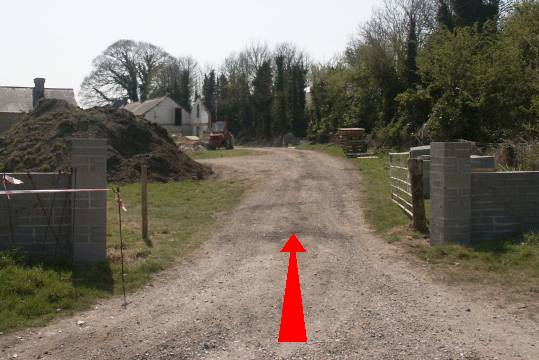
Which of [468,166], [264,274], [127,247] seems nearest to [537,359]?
[264,274]

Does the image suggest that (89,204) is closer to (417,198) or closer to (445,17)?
(417,198)

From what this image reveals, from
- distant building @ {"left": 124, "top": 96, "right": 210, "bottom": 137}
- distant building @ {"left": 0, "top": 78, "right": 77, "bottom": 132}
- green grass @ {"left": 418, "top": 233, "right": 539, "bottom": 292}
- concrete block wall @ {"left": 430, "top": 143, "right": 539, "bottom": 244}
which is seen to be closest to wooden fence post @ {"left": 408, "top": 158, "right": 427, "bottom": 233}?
concrete block wall @ {"left": 430, "top": 143, "right": 539, "bottom": 244}

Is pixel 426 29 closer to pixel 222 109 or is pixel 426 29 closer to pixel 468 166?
pixel 222 109

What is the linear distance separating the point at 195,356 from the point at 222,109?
66118 mm

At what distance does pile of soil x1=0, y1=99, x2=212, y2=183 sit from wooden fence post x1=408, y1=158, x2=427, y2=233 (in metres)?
13.5

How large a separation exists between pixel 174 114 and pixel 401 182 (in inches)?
2370

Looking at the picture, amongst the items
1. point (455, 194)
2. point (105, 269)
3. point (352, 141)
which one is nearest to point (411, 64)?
point (352, 141)

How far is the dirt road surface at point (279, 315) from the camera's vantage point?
545 cm

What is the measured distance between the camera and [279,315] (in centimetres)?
649

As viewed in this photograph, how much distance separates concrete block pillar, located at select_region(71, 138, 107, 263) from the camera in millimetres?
8703

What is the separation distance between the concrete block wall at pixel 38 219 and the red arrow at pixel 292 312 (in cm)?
372

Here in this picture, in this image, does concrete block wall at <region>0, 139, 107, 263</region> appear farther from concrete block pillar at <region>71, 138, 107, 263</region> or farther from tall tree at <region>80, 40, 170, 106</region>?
tall tree at <region>80, 40, 170, 106</region>

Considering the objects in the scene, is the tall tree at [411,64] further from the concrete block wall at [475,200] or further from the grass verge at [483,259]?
the concrete block wall at [475,200]

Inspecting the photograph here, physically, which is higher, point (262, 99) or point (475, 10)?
point (475, 10)
